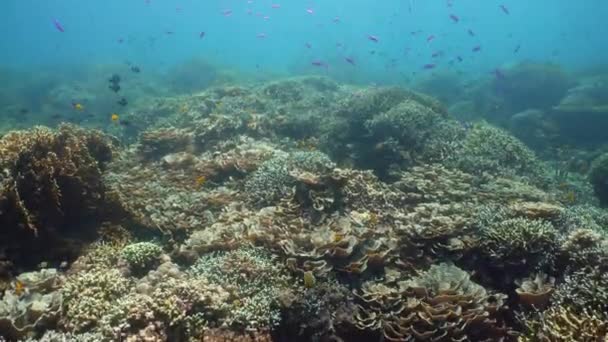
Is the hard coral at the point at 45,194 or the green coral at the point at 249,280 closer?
the green coral at the point at 249,280

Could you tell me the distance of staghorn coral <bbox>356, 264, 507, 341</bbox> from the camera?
565 cm

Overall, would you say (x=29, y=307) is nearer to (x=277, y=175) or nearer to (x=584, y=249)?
(x=277, y=175)

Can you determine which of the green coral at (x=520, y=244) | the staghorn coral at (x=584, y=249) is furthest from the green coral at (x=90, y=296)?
the staghorn coral at (x=584, y=249)

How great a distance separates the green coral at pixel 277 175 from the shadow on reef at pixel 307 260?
0.16ft

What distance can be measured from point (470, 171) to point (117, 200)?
32.6 ft

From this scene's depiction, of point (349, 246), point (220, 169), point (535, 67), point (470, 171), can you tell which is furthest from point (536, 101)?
point (349, 246)

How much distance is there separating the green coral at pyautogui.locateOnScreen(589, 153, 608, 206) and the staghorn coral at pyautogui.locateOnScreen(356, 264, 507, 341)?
11.5 m

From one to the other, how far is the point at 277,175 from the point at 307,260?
349 cm

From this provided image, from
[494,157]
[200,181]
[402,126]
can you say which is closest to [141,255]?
[200,181]

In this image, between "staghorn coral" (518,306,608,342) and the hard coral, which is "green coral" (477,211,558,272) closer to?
"staghorn coral" (518,306,608,342)

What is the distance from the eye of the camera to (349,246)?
275 inches

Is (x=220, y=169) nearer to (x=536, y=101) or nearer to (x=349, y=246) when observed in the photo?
(x=349, y=246)

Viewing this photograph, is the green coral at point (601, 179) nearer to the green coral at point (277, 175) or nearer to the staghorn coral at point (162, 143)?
the green coral at point (277, 175)

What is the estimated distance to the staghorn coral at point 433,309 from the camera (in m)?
5.65
